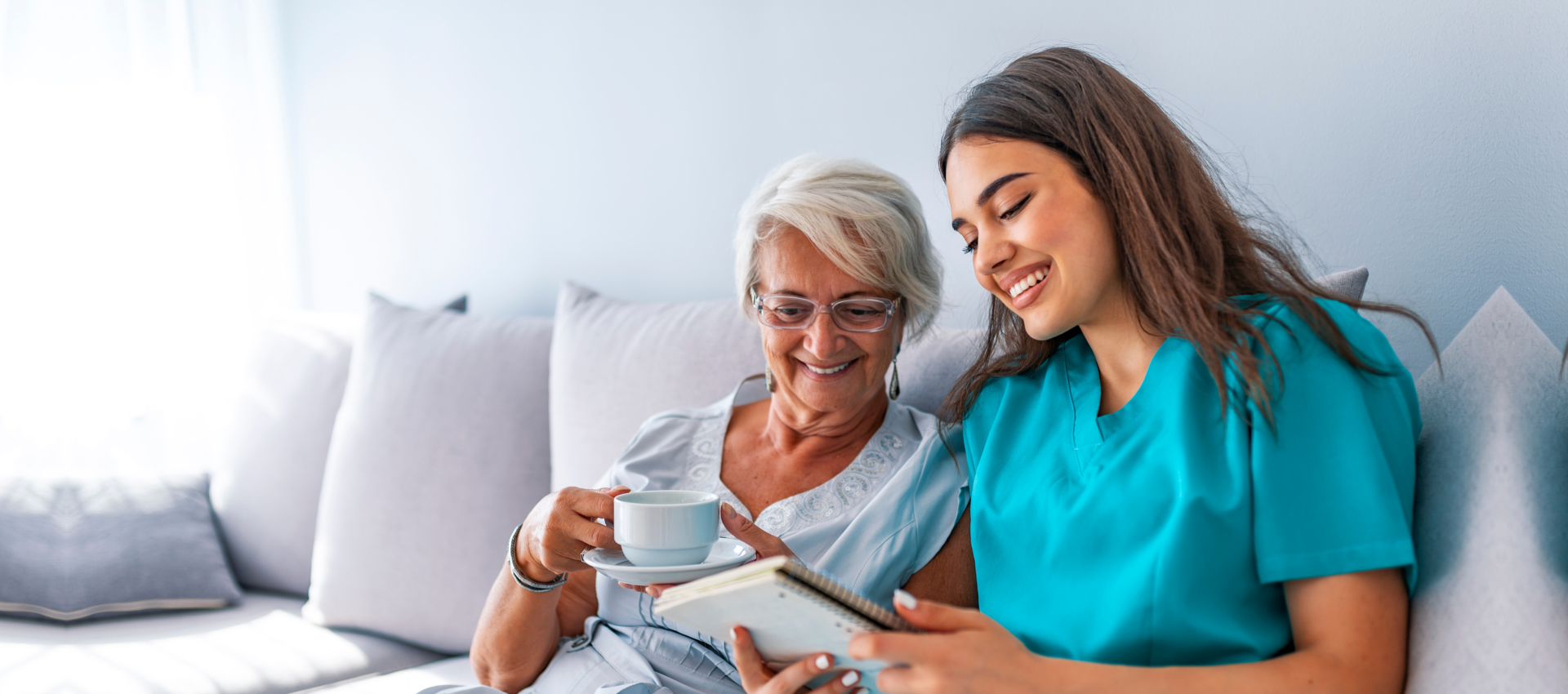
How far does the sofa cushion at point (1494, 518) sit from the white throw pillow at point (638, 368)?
27.1 inches

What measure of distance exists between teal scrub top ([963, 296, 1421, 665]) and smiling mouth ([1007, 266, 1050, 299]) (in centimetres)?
16

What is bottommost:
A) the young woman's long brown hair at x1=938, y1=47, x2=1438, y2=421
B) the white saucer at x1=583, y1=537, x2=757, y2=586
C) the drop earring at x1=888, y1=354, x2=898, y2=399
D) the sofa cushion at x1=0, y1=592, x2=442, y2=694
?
the sofa cushion at x1=0, y1=592, x2=442, y2=694

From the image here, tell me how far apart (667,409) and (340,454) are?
82cm

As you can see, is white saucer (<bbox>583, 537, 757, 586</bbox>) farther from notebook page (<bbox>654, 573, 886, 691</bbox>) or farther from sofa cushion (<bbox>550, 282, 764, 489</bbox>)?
sofa cushion (<bbox>550, 282, 764, 489</bbox>)

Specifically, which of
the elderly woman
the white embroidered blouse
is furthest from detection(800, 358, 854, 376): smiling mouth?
the white embroidered blouse

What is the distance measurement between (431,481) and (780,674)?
47.5 inches

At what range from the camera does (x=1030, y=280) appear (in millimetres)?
1039

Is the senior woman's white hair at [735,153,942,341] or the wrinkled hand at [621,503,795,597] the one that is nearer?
the wrinkled hand at [621,503,795,597]

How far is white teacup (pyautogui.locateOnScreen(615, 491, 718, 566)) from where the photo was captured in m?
0.92

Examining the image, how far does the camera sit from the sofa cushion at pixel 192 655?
1.60 m

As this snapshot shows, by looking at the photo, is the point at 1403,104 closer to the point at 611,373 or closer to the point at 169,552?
the point at 611,373

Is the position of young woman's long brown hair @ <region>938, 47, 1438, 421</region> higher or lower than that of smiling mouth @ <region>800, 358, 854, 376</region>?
higher

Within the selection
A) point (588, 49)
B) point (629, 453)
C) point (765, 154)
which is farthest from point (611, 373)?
point (588, 49)

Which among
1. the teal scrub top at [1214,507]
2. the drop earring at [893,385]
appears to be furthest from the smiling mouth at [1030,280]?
the drop earring at [893,385]
